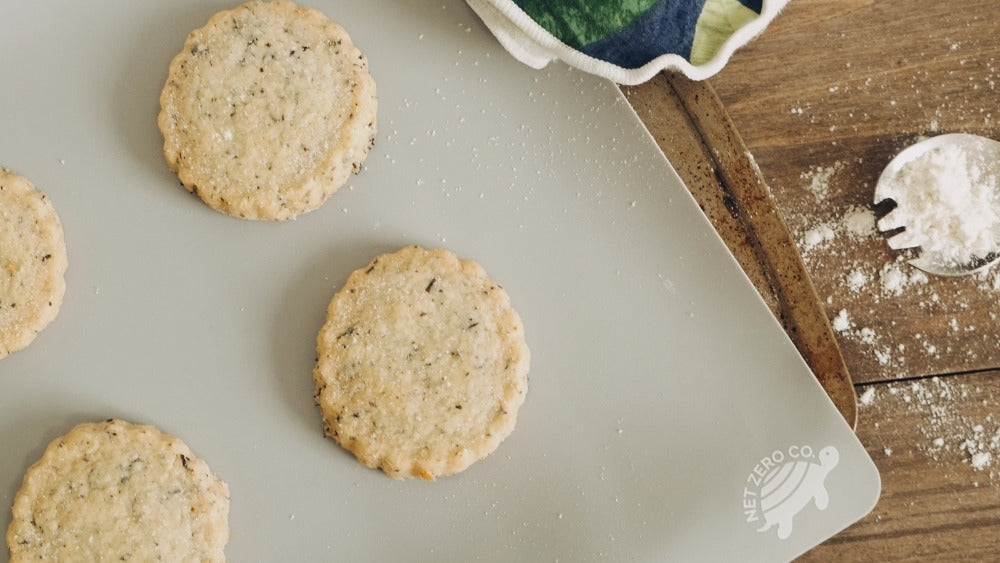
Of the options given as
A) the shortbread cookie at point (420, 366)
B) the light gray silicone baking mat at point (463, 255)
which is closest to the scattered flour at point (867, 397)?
the light gray silicone baking mat at point (463, 255)

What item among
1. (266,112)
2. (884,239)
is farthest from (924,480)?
(266,112)

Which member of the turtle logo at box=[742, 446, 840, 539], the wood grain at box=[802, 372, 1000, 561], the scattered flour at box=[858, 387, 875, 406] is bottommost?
the wood grain at box=[802, 372, 1000, 561]

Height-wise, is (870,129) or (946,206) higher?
(870,129)

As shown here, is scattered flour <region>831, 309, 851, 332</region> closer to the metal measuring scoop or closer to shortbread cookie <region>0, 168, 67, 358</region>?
the metal measuring scoop

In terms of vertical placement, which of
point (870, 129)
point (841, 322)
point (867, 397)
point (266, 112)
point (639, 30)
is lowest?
point (867, 397)

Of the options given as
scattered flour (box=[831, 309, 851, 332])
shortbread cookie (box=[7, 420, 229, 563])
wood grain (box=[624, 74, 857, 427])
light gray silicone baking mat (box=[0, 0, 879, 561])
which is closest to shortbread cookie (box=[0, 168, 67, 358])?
light gray silicone baking mat (box=[0, 0, 879, 561])

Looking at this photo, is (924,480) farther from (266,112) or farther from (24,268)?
(24,268)

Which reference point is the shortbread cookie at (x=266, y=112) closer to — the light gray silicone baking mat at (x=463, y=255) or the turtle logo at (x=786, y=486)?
the light gray silicone baking mat at (x=463, y=255)
